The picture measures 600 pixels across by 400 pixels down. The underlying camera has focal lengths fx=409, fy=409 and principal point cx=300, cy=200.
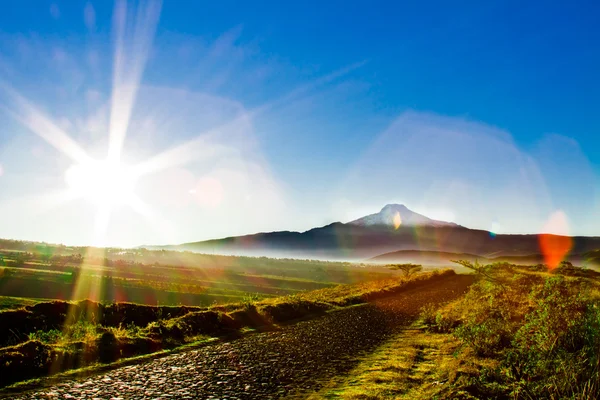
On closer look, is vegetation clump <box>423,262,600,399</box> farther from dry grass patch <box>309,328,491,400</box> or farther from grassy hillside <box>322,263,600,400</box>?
dry grass patch <box>309,328,491,400</box>

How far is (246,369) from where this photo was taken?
36.4 feet

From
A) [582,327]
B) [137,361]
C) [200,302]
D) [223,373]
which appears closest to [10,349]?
[137,361]

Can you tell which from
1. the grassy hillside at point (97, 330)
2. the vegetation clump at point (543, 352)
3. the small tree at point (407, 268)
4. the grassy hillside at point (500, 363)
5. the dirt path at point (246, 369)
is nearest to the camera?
the vegetation clump at point (543, 352)

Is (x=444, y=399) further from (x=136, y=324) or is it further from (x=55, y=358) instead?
(x=136, y=324)

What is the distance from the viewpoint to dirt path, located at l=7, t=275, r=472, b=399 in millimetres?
9000

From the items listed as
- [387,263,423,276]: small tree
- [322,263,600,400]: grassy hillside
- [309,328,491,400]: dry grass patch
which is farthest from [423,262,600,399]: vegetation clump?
[387,263,423,276]: small tree

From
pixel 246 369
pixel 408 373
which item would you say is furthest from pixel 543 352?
pixel 246 369

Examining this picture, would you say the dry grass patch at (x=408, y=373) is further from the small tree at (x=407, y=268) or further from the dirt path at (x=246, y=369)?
the small tree at (x=407, y=268)

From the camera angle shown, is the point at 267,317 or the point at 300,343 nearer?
the point at 300,343

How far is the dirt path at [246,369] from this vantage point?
9000 mm

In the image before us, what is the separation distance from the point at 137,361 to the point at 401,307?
18934 millimetres

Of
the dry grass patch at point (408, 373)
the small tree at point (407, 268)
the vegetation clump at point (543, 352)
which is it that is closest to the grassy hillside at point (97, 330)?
the dry grass patch at point (408, 373)

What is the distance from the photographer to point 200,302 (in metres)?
52.1

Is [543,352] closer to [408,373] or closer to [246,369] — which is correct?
[408,373]
